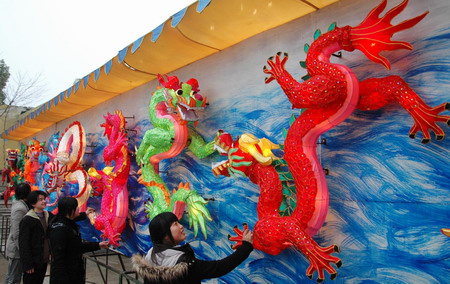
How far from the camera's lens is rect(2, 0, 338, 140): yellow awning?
102 inches

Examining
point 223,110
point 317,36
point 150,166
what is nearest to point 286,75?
point 317,36

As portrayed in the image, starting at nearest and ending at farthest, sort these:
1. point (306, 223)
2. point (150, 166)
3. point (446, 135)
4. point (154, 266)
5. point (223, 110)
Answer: point (154, 266), point (446, 135), point (306, 223), point (223, 110), point (150, 166)

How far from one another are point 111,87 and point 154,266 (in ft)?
12.0

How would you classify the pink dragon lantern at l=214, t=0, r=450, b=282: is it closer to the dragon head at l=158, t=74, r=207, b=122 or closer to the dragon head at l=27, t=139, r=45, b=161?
the dragon head at l=158, t=74, r=207, b=122

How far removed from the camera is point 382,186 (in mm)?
2164

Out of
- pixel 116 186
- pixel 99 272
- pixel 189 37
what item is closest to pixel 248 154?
pixel 189 37

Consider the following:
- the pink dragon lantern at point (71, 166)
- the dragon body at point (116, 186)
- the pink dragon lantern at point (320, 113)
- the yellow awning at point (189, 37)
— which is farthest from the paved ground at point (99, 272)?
the pink dragon lantern at point (320, 113)

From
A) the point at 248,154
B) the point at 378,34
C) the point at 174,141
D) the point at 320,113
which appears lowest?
the point at 248,154

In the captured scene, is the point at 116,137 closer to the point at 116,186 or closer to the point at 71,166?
the point at 116,186

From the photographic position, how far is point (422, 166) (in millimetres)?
1990

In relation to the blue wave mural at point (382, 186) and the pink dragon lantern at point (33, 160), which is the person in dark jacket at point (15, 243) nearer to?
the blue wave mural at point (382, 186)

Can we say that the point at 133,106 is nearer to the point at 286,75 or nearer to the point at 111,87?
the point at 111,87

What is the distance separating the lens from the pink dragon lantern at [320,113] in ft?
6.23

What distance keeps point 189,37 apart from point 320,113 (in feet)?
4.98
